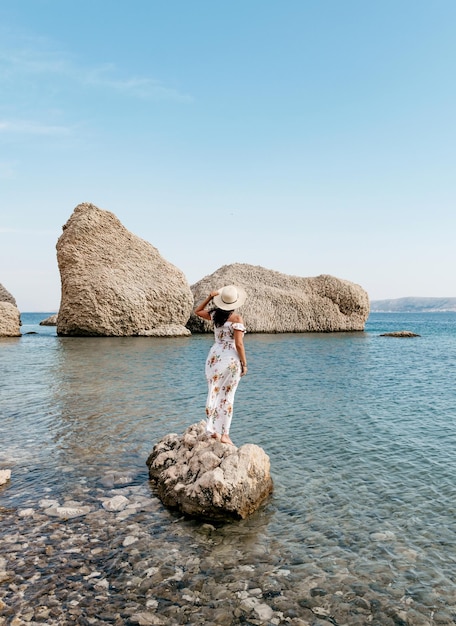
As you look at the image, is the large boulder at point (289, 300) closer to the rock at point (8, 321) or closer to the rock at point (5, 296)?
the rock at point (8, 321)

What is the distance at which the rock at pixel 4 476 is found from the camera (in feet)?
23.8

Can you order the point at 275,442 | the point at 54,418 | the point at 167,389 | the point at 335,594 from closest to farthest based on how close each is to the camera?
the point at 335,594
the point at 275,442
the point at 54,418
the point at 167,389

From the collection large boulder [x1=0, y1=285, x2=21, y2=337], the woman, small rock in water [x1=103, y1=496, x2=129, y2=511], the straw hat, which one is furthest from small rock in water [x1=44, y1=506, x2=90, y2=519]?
large boulder [x1=0, y1=285, x2=21, y2=337]

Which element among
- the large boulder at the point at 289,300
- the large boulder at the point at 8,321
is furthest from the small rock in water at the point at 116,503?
the large boulder at the point at 289,300

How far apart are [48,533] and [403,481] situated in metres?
5.10

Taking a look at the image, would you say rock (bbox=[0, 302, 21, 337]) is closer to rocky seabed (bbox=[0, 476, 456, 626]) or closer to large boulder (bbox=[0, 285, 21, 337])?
large boulder (bbox=[0, 285, 21, 337])

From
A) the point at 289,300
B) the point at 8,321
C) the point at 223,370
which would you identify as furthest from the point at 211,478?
the point at 289,300

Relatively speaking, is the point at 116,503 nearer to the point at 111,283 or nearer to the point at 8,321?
the point at 111,283

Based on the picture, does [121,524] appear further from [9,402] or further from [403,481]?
[9,402]

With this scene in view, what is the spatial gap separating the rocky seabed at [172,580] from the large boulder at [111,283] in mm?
33592

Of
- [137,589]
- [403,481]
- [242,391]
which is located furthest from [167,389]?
[137,589]

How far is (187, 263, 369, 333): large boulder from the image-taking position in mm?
48875

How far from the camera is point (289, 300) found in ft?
166

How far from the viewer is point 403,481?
25.0 ft
